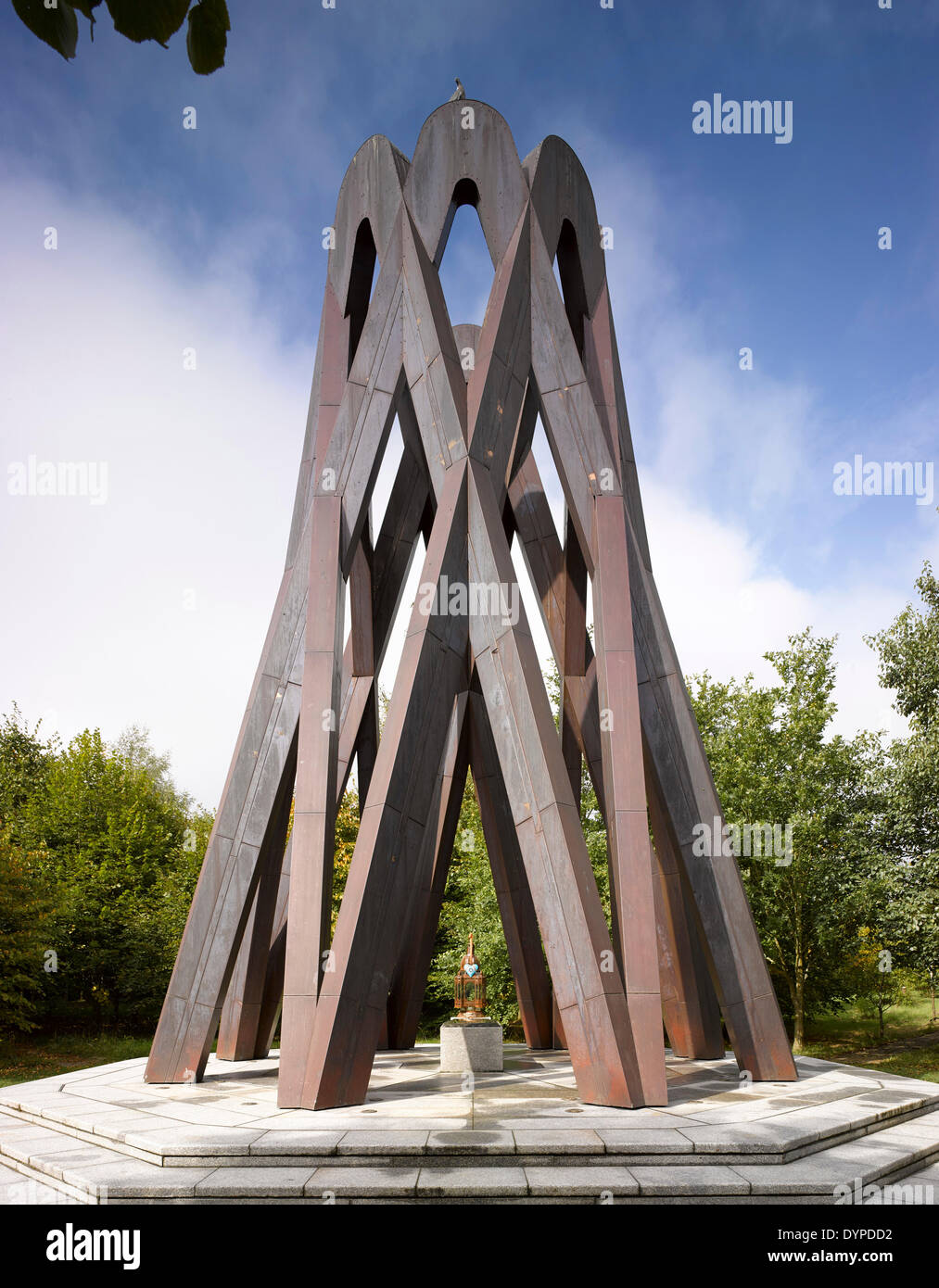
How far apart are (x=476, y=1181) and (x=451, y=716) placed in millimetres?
6688

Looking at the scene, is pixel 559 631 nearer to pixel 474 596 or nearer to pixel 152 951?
pixel 474 596

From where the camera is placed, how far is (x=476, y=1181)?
6.57 m

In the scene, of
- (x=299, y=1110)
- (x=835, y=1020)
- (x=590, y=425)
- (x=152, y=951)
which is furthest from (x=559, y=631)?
(x=835, y=1020)

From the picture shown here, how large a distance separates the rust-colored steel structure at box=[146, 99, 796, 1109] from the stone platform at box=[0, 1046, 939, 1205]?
85 centimetres

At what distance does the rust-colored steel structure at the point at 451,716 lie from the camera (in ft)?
31.0

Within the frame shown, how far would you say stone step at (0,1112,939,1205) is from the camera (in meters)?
6.45

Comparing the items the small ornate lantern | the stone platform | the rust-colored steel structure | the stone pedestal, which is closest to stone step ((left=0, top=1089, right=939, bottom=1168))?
the stone platform

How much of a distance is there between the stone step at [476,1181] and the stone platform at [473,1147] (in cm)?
1

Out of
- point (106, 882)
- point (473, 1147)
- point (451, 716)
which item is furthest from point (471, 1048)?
point (106, 882)

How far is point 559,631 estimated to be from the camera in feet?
51.7

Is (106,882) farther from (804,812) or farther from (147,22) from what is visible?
(147,22)

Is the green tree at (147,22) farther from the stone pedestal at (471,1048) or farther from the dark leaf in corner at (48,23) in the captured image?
the stone pedestal at (471,1048)

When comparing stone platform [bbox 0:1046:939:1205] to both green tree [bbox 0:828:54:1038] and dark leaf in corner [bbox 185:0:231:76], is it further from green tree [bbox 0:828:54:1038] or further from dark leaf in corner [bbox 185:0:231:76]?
green tree [bbox 0:828:54:1038]
